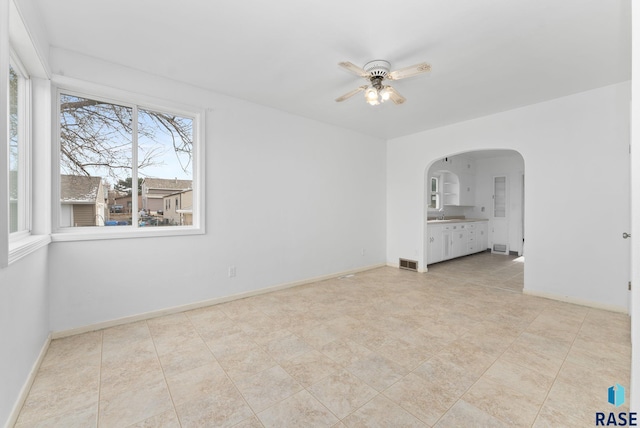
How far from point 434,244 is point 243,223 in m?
3.90

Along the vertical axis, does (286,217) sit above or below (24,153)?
below

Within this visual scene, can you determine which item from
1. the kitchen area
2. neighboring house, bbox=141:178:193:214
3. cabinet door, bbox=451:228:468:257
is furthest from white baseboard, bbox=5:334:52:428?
cabinet door, bbox=451:228:468:257

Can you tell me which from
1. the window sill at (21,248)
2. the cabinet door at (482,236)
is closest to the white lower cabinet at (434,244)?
the cabinet door at (482,236)

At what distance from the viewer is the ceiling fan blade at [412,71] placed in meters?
2.33

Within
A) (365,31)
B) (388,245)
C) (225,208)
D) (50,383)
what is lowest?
(50,383)

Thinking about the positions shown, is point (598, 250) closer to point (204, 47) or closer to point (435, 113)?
point (435, 113)

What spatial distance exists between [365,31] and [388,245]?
13.9 feet

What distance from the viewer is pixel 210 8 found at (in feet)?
6.86

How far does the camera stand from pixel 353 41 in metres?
2.44

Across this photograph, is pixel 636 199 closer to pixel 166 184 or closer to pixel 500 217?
pixel 166 184

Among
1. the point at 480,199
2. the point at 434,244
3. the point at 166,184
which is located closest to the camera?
the point at 166,184

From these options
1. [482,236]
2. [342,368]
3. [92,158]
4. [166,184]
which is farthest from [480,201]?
[92,158]

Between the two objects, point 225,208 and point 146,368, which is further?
point 225,208

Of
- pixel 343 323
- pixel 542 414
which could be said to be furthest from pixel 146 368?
pixel 542 414
